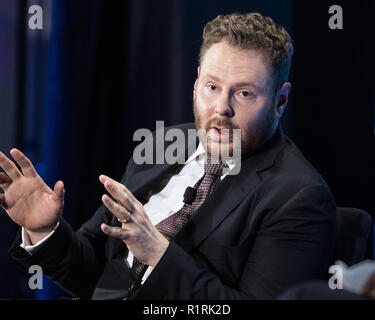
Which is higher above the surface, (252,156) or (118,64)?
(118,64)

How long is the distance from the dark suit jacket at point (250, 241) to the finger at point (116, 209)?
187 mm

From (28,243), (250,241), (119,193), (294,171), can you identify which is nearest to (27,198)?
(28,243)

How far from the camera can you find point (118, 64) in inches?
110

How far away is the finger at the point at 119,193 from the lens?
4.34 ft

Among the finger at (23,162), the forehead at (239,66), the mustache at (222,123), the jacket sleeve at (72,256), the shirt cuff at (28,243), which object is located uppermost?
the forehead at (239,66)

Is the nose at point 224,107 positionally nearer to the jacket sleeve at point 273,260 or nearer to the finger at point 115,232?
the jacket sleeve at point 273,260

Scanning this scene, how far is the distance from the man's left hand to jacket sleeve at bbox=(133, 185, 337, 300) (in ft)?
0.12

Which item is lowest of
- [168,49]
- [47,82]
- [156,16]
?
[47,82]

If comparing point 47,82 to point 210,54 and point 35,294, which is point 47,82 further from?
point 210,54

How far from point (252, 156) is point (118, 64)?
1.32 m

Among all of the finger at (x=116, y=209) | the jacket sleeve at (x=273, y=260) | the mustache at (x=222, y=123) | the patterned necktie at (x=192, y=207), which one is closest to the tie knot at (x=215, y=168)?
the patterned necktie at (x=192, y=207)

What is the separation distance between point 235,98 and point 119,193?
55 centimetres

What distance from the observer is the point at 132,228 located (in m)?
1.37
